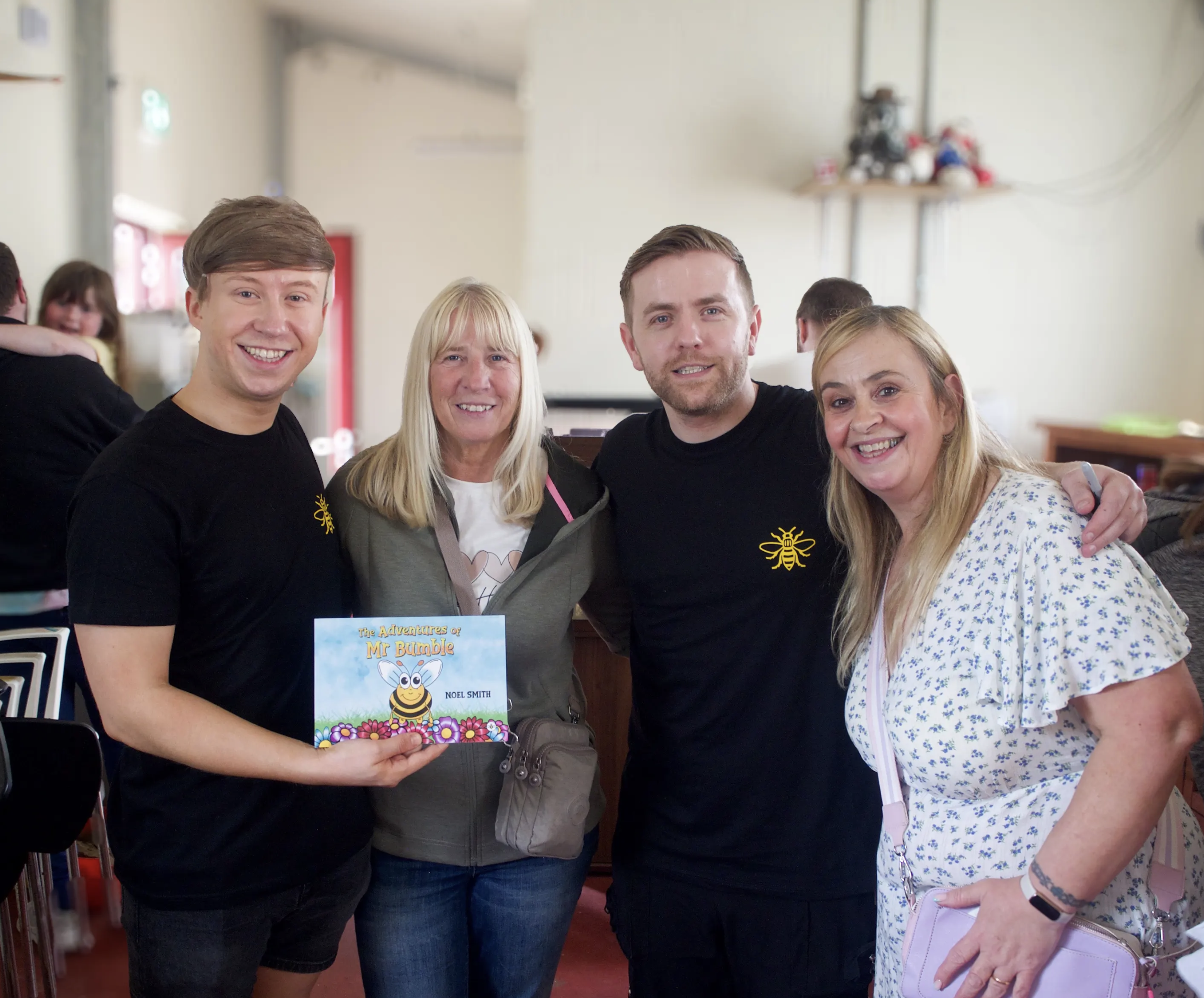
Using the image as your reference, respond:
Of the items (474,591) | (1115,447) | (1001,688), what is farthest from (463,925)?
(1115,447)

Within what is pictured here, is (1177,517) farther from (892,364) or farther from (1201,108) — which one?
(1201,108)

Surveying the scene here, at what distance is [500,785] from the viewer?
1.48m

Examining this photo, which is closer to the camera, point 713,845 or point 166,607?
point 166,607

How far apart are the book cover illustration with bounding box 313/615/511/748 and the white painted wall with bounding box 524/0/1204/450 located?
12.3 ft

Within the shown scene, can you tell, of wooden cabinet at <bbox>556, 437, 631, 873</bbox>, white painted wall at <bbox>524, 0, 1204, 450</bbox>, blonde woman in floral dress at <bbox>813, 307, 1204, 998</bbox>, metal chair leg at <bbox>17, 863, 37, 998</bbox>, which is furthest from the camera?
white painted wall at <bbox>524, 0, 1204, 450</bbox>

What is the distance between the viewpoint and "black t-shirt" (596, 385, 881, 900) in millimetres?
1470

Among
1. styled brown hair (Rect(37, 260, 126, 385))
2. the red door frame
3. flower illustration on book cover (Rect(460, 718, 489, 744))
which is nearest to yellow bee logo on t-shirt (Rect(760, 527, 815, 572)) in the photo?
flower illustration on book cover (Rect(460, 718, 489, 744))

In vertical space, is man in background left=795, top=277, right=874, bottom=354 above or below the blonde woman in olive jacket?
above

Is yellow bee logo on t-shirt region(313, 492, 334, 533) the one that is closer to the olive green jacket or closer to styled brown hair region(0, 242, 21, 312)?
the olive green jacket

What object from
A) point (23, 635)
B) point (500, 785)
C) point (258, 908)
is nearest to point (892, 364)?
point (500, 785)

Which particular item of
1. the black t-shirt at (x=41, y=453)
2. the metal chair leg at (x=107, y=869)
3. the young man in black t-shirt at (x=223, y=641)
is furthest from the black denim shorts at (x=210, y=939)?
the black t-shirt at (x=41, y=453)

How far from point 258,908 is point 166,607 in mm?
450

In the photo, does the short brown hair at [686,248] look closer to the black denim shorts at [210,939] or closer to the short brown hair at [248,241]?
the short brown hair at [248,241]

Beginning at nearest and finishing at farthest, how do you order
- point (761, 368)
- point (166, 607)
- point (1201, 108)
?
point (166, 607) < point (761, 368) < point (1201, 108)
